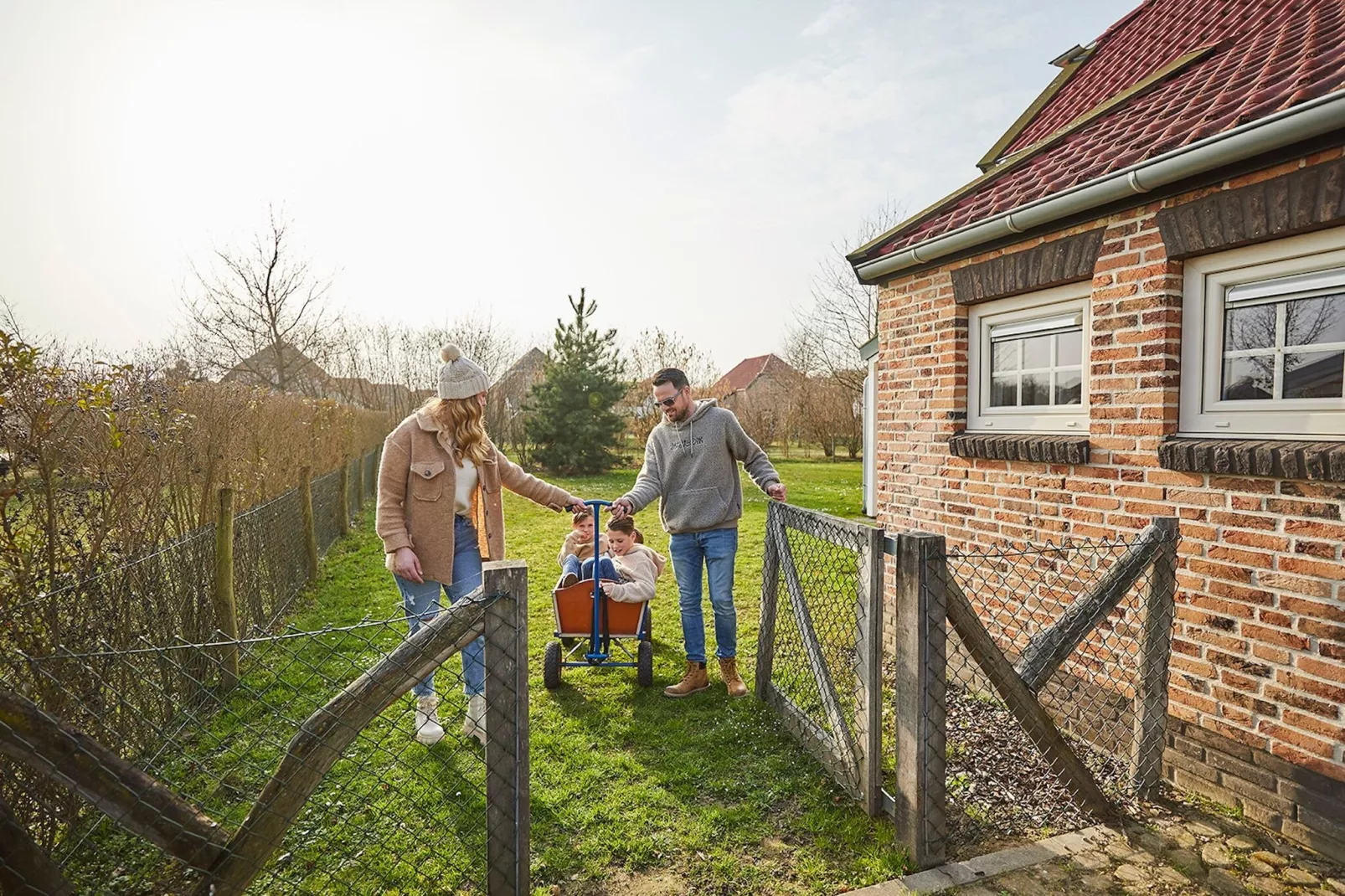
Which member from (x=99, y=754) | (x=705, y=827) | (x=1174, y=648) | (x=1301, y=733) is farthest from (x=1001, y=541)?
(x=99, y=754)

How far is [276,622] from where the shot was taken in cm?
611

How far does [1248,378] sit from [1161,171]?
3.41 feet

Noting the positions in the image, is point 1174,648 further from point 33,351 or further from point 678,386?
point 33,351

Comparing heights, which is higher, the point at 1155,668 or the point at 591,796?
the point at 1155,668

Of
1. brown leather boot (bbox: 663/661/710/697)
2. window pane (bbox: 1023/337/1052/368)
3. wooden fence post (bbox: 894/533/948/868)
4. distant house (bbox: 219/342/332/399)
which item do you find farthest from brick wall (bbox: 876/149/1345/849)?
distant house (bbox: 219/342/332/399)

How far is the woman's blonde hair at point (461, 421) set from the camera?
3.78 m

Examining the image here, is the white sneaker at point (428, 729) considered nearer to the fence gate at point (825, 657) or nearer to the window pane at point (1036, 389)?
the fence gate at point (825, 657)

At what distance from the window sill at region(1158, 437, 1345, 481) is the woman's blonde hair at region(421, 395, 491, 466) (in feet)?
11.4

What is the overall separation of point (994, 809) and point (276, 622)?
5.74 metres

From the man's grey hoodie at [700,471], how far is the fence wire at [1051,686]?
1506 mm

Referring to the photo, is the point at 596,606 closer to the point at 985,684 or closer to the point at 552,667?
the point at 552,667

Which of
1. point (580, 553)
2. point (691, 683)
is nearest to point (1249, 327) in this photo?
point (691, 683)

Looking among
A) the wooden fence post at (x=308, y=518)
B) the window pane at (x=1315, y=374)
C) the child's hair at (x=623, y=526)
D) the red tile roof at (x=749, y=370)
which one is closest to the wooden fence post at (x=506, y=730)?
the child's hair at (x=623, y=526)

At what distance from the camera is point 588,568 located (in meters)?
4.84
